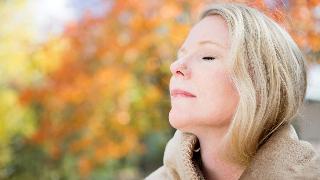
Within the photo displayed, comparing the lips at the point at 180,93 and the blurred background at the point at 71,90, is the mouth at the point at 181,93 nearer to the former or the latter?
the lips at the point at 180,93

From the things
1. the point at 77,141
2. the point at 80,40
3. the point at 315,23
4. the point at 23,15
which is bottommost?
the point at 77,141

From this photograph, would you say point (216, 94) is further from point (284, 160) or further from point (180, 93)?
point (284, 160)

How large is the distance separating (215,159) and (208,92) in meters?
0.14

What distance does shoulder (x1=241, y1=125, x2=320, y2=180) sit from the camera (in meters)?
1.00

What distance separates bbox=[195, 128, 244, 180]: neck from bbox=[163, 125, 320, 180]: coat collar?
28 millimetres

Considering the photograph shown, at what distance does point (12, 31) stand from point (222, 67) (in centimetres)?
402

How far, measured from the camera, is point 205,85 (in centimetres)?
106

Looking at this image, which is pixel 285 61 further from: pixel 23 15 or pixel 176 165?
pixel 23 15

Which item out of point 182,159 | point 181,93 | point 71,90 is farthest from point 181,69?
point 71,90

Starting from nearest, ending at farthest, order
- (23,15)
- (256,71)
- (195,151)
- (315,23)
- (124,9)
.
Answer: (256,71), (195,151), (315,23), (124,9), (23,15)

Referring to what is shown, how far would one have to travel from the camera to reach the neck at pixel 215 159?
1.10 meters

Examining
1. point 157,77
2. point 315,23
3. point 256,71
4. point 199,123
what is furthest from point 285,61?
point 157,77

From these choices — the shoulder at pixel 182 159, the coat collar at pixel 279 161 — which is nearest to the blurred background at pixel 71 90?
the shoulder at pixel 182 159

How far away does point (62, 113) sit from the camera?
4.88 metres
